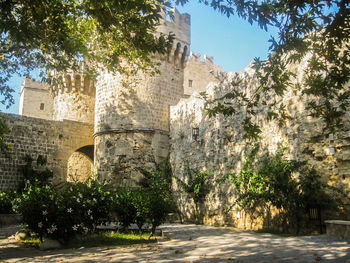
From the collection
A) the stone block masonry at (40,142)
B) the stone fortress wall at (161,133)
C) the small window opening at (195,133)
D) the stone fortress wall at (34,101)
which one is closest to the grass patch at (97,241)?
the stone fortress wall at (161,133)

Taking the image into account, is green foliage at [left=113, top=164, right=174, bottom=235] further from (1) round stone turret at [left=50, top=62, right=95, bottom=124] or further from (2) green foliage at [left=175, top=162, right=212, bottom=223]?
(1) round stone turret at [left=50, top=62, right=95, bottom=124]

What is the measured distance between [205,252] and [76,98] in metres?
16.2

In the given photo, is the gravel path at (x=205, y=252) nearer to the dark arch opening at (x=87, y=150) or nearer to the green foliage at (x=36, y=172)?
the green foliage at (x=36, y=172)

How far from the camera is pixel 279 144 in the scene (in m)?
9.27

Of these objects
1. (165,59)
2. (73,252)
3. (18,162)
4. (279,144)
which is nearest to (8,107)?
(18,162)

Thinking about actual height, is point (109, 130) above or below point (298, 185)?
above

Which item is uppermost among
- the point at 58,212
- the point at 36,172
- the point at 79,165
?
the point at 79,165

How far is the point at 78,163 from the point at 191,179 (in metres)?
11.3

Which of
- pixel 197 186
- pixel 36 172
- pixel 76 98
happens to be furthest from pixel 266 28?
pixel 76 98

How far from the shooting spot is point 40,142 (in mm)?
16781

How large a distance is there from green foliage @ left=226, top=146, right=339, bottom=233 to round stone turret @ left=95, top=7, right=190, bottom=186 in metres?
6.23

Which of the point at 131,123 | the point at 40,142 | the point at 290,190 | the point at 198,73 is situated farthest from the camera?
the point at 198,73

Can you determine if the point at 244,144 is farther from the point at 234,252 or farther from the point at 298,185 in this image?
the point at 234,252

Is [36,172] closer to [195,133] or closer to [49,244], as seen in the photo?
[195,133]
